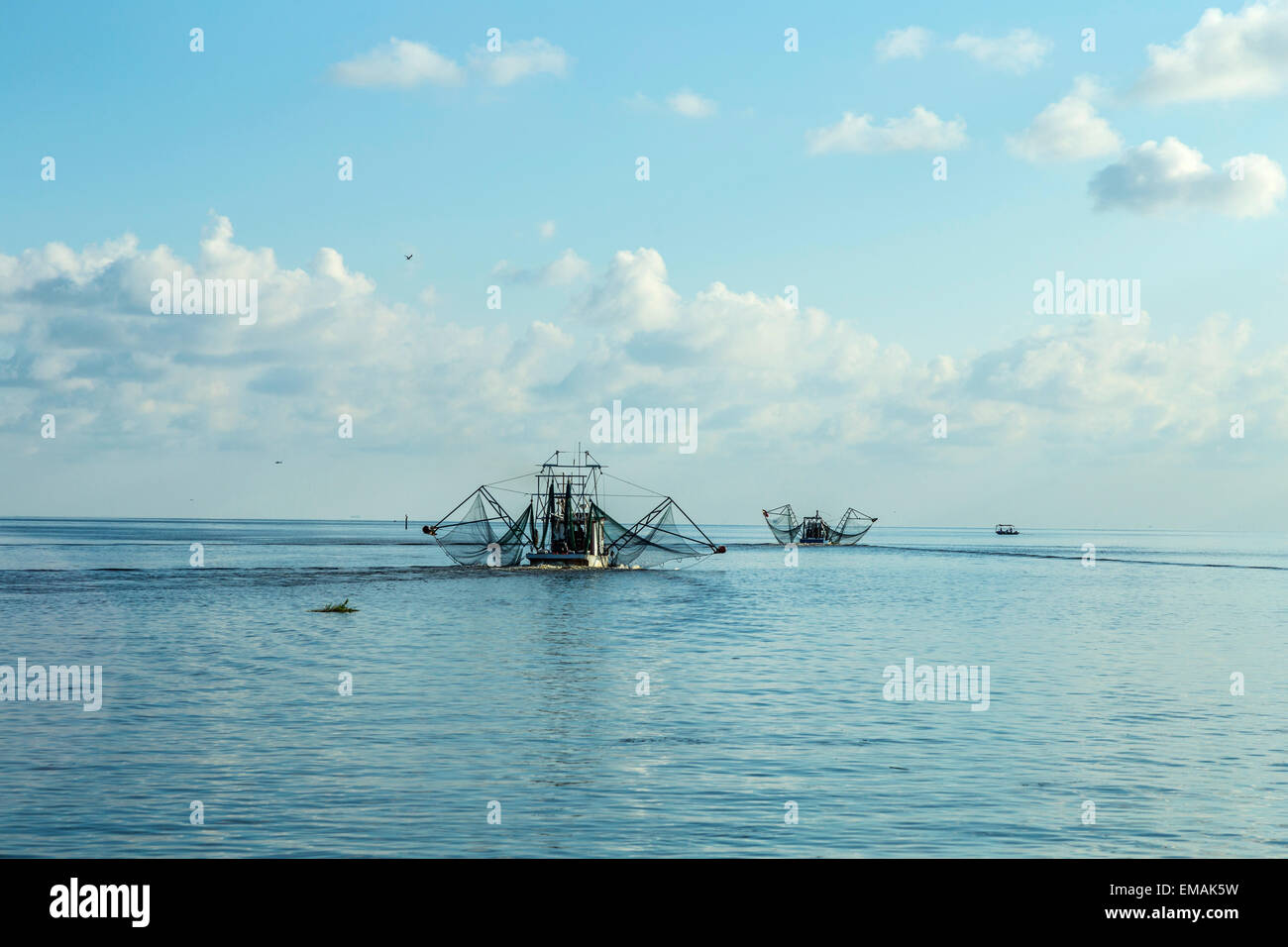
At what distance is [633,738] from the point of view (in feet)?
89.6

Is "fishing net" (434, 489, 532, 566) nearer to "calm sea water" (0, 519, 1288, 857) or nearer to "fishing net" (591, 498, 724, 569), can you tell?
"fishing net" (591, 498, 724, 569)

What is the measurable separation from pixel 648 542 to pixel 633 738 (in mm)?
86755

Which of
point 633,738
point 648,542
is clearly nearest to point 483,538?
point 648,542

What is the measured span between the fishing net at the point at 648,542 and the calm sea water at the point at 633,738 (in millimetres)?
47977

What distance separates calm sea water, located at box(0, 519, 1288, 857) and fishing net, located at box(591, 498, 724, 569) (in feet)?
157

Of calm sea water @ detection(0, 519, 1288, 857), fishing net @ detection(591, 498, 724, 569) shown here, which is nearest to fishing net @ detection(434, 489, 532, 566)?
fishing net @ detection(591, 498, 724, 569)

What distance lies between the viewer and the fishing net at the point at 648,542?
4405 inches

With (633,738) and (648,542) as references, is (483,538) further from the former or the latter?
(633,738)

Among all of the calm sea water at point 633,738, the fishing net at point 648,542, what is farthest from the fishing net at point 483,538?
the calm sea water at point 633,738

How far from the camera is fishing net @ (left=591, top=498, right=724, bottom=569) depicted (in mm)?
111875

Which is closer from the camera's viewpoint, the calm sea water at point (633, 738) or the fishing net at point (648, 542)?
the calm sea water at point (633, 738)

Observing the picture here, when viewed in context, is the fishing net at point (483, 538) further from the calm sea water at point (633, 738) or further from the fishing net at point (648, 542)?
the calm sea water at point (633, 738)
